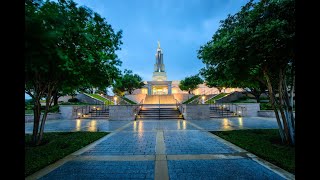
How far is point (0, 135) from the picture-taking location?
1.40 metres

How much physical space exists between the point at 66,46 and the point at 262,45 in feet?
21.0

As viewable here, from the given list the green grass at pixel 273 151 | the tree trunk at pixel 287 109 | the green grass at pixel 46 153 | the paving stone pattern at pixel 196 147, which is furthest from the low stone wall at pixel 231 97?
the green grass at pixel 46 153

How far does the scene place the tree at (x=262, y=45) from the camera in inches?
229

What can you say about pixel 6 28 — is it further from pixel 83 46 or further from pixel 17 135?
pixel 83 46

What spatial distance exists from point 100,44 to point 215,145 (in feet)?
21.8

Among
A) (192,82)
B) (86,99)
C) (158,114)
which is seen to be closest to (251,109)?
(158,114)

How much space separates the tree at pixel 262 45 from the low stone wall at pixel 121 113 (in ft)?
38.8

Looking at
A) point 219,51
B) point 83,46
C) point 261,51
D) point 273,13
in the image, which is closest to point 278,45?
point 261,51

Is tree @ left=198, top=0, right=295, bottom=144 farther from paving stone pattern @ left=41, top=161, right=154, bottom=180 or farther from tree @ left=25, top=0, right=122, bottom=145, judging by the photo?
paving stone pattern @ left=41, top=161, right=154, bottom=180

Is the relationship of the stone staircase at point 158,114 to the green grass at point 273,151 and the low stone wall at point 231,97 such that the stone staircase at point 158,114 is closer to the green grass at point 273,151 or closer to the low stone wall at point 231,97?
the green grass at point 273,151

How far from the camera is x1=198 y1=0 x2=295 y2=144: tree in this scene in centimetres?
581

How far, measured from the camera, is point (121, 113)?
721 inches

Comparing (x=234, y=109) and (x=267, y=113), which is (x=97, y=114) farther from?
(x=267, y=113)

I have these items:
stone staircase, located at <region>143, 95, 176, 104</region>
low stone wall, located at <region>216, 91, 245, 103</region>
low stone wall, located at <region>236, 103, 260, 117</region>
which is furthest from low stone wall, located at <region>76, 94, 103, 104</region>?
low stone wall, located at <region>236, 103, 260, 117</region>
